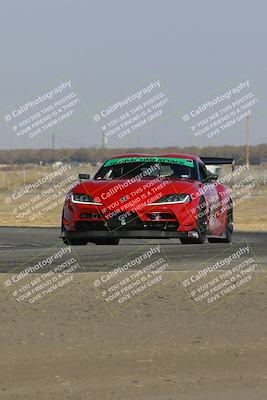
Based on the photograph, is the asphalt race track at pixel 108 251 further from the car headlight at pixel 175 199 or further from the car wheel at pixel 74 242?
the car headlight at pixel 175 199

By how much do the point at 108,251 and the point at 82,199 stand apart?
3.97 ft

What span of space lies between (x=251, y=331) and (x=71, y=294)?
2352 millimetres

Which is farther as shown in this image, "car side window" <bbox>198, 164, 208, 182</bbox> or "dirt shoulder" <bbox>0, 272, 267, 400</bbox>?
"car side window" <bbox>198, 164, 208, 182</bbox>

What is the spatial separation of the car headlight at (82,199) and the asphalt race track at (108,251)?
817mm

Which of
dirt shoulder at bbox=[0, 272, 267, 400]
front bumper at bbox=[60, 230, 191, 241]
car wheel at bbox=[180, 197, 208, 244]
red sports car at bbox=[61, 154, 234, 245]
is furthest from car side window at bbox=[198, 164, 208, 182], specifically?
dirt shoulder at bbox=[0, 272, 267, 400]

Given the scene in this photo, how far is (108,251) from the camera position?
1600cm

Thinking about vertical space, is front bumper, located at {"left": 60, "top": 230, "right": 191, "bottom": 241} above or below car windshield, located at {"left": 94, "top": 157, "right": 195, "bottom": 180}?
below

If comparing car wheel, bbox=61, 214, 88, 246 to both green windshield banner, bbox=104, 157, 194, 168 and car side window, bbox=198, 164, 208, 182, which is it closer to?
green windshield banner, bbox=104, 157, 194, 168

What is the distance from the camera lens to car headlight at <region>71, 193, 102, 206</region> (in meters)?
15.1

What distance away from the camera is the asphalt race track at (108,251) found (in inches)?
548

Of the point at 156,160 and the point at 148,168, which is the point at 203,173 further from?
the point at 148,168

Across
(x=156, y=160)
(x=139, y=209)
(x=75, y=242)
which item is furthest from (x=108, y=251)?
(x=156, y=160)

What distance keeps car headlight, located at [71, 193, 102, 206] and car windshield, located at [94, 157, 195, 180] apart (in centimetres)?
112

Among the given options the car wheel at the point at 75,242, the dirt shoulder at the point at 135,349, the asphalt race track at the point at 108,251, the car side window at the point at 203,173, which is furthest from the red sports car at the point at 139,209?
the dirt shoulder at the point at 135,349
